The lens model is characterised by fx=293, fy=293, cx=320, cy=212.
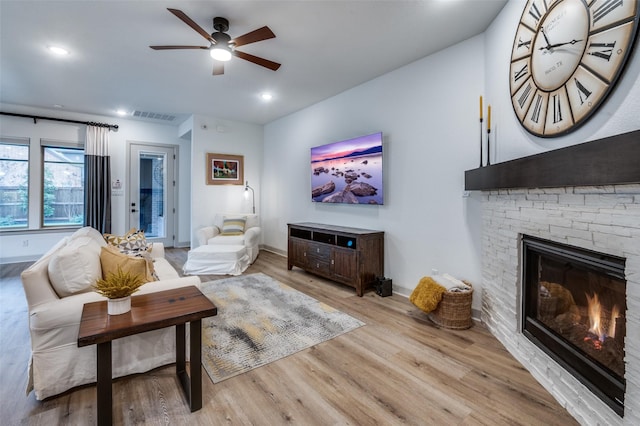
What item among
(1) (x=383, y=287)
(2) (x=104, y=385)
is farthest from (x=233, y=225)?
(2) (x=104, y=385)

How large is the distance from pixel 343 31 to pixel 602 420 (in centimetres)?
330

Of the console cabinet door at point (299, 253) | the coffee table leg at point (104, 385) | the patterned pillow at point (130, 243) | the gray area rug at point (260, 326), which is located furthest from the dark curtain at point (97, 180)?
the coffee table leg at point (104, 385)

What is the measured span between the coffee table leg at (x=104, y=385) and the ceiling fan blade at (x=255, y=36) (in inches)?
94.6

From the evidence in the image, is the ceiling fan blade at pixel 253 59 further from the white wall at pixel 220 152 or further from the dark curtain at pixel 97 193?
the dark curtain at pixel 97 193

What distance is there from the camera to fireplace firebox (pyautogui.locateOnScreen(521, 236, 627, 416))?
57.3 inches

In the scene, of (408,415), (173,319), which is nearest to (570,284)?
(408,415)

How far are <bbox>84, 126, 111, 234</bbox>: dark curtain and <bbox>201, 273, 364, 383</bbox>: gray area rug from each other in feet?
11.1

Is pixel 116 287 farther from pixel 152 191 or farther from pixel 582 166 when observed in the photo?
pixel 152 191

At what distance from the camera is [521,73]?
2.17 m

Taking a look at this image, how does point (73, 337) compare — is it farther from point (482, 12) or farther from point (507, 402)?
point (482, 12)

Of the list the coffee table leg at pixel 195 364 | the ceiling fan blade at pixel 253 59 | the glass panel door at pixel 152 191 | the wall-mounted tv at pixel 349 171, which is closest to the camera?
the coffee table leg at pixel 195 364

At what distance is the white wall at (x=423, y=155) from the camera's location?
2.93 metres

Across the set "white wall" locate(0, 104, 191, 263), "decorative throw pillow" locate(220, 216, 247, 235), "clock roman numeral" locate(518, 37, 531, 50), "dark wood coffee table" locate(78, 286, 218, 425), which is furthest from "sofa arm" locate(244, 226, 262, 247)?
"clock roman numeral" locate(518, 37, 531, 50)

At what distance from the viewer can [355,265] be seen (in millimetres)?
3619
